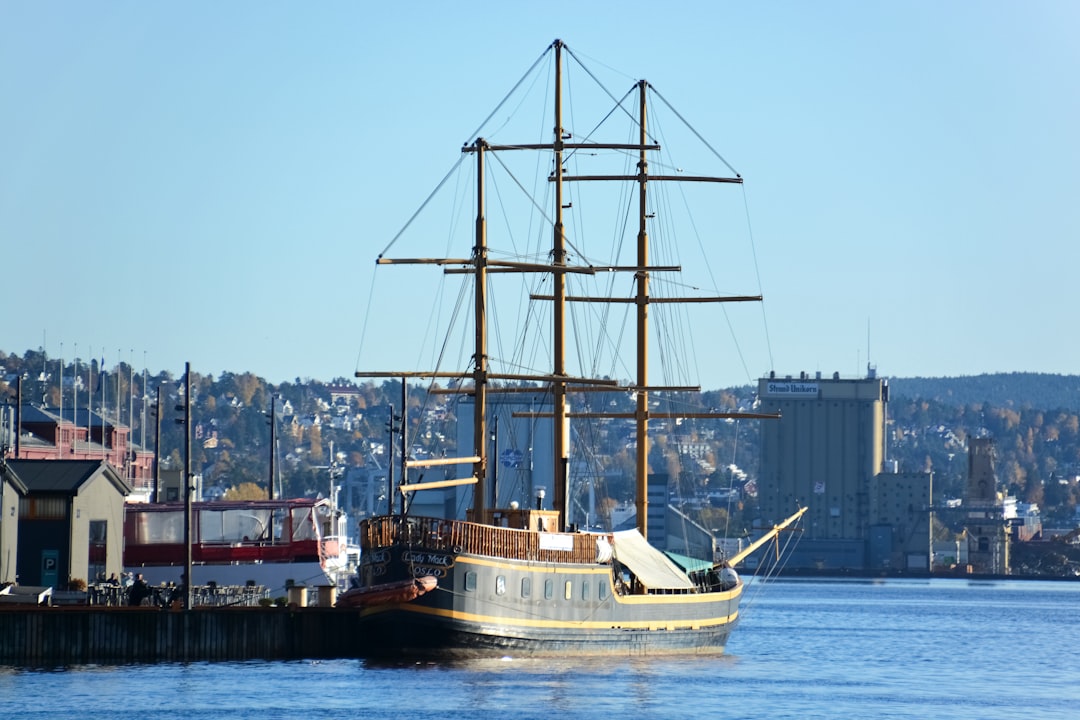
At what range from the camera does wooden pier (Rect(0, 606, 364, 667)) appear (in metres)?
67.8

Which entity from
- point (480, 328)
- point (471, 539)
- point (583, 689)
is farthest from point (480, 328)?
point (583, 689)

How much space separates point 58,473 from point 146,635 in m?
16.8

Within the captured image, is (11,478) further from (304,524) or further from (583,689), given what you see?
(583,689)

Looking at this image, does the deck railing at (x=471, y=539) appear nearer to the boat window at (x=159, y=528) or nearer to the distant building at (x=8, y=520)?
the distant building at (x=8, y=520)

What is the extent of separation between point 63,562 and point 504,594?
19.4m

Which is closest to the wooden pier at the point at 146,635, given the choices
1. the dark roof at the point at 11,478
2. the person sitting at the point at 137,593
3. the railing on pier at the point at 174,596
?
the railing on pier at the point at 174,596

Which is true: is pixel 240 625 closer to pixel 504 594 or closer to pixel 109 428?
pixel 504 594

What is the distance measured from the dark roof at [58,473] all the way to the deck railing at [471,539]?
1498 centimetres

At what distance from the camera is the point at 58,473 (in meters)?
83.8

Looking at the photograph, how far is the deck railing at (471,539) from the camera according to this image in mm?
71000

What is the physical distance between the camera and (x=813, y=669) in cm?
8206

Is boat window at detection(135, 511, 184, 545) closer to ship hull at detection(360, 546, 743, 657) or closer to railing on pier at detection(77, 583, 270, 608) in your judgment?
railing on pier at detection(77, 583, 270, 608)

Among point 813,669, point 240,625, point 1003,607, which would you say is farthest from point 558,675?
point 1003,607

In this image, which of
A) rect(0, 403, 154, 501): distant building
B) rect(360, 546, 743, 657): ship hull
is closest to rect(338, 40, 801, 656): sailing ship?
rect(360, 546, 743, 657): ship hull
